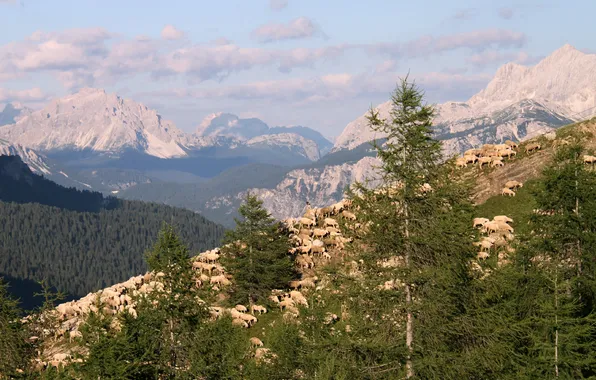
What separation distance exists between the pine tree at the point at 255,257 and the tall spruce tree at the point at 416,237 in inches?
1538

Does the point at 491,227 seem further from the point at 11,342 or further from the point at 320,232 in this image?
the point at 11,342

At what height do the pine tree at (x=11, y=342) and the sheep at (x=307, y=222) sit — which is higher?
the sheep at (x=307, y=222)

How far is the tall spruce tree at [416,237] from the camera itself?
2167 centimetres

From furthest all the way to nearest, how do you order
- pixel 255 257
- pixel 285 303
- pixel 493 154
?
pixel 493 154
pixel 255 257
pixel 285 303

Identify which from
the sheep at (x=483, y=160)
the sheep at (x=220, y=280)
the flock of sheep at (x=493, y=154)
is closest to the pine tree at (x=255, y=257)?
the sheep at (x=220, y=280)

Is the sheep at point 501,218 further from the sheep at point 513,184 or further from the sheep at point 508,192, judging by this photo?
the sheep at point 513,184

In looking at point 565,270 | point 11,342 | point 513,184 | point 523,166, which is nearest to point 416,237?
point 565,270

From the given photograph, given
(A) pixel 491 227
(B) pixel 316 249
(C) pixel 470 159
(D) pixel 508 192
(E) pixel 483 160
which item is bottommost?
(B) pixel 316 249

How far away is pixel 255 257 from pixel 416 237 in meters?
41.3

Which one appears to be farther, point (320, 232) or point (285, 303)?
point (320, 232)

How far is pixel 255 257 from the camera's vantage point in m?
62.0

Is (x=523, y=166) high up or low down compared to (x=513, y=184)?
up

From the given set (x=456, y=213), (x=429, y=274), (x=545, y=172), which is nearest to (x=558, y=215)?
(x=545, y=172)

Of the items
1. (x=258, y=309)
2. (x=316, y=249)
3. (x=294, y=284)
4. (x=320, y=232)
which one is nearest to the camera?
(x=258, y=309)
